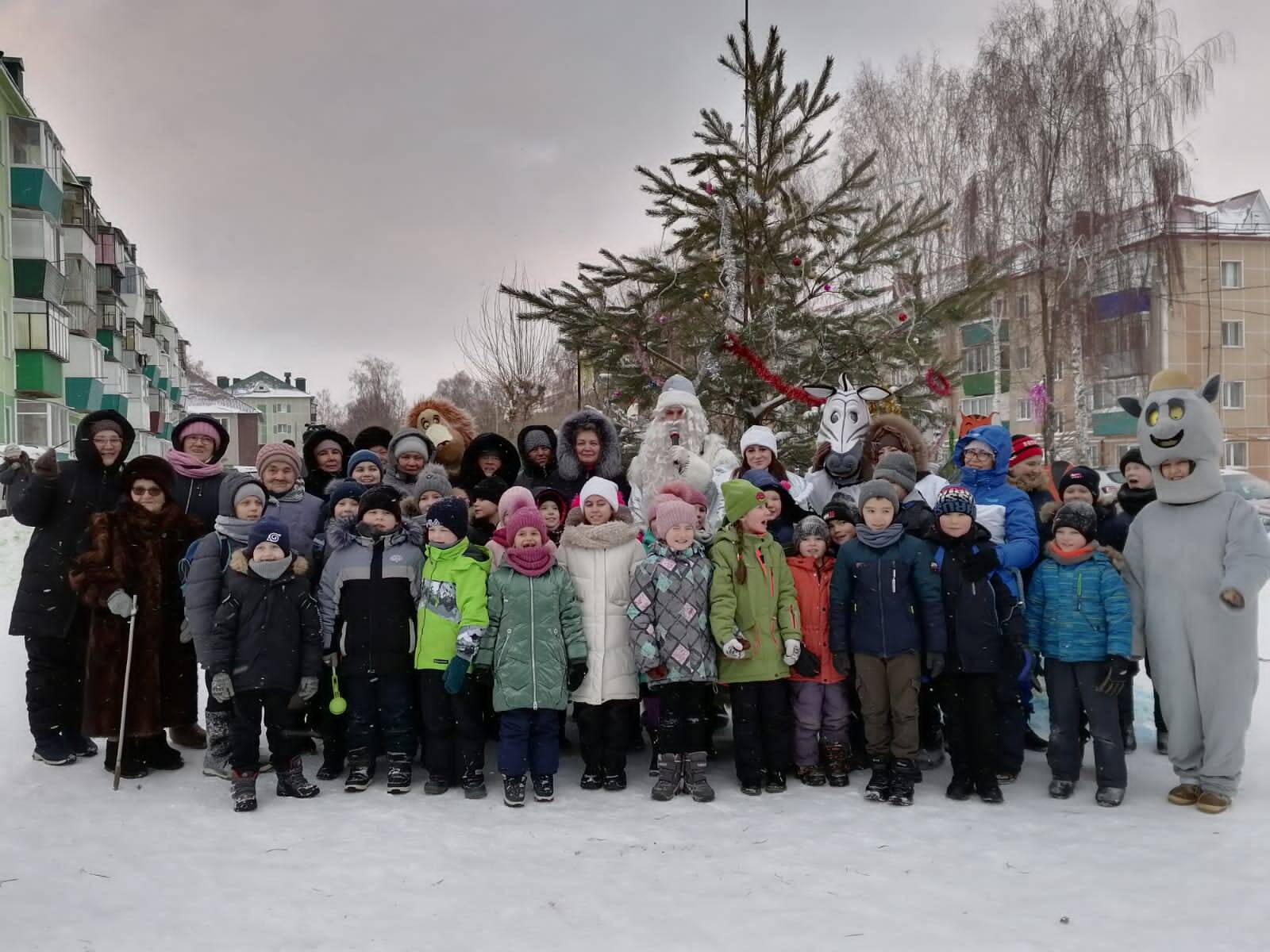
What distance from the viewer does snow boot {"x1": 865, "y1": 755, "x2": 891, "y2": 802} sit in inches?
197

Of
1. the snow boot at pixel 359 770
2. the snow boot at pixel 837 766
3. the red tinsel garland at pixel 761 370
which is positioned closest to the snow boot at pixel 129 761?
the snow boot at pixel 359 770

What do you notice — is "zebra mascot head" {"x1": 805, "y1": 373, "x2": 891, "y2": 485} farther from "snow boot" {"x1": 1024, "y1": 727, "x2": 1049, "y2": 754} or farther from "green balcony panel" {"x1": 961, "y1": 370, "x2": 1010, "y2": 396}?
"green balcony panel" {"x1": 961, "y1": 370, "x2": 1010, "y2": 396}

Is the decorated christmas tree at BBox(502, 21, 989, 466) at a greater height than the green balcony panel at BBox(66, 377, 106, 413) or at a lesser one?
lesser

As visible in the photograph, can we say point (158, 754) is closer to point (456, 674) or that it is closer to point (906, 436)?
point (456, 674)

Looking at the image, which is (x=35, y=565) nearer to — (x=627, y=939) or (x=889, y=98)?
(x=627, y=939)

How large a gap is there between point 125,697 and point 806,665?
3694 mm

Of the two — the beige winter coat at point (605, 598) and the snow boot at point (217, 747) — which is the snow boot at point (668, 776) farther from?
the snow boot at point (217, 747)

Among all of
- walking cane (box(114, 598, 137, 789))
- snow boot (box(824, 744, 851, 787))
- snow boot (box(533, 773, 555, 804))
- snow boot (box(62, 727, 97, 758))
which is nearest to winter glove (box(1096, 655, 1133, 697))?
snow boot (box(824, 744, 851, 787))

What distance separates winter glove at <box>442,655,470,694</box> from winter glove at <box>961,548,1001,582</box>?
8.74 ft

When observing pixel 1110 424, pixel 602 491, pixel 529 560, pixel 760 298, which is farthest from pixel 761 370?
pixel 1110 424

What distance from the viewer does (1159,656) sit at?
506cm

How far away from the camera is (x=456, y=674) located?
498 cm

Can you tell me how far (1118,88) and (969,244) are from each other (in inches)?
174

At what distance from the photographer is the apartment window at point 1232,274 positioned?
36.7 meters
